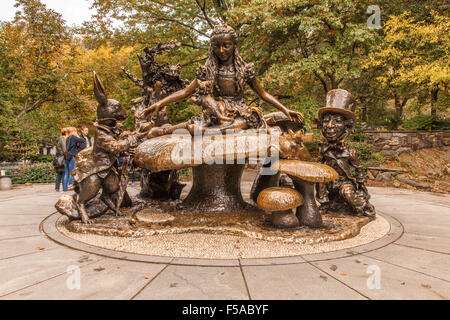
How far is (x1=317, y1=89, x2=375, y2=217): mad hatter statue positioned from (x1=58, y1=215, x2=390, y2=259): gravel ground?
3.20ft

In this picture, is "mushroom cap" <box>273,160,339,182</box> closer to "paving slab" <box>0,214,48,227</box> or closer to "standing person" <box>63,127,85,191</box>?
"paving slab" <box>0,214,48,227</box>

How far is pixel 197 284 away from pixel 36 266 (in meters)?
1.80

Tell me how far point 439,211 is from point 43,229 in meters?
7.32

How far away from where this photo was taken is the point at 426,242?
13.4 ft

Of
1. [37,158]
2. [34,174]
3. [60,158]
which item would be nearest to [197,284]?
[60,158]

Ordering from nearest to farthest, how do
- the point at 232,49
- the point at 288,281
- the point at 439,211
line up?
the point at 288,281, the point at 232,49, the point at 439,211

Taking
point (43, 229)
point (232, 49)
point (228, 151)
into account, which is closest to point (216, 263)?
point (228, 151)

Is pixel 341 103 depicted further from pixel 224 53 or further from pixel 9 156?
pixel 9 156

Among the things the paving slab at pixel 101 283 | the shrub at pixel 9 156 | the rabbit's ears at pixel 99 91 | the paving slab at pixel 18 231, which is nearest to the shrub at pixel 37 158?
the shrub at pixel 9 156

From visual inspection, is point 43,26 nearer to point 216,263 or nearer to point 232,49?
point 232,49

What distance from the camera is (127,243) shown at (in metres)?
3.89

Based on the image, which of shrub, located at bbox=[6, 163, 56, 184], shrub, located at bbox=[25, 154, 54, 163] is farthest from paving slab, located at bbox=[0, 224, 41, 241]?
shrub, located at bbox=[25, 154, 54, 163]

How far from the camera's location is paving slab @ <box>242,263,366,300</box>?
8.26 feet
